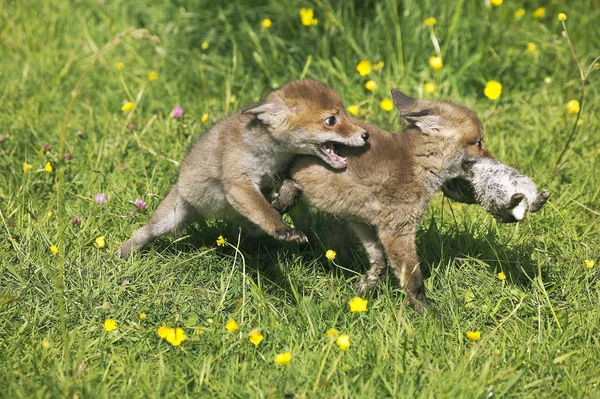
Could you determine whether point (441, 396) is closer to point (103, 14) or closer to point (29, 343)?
point (29, 343)

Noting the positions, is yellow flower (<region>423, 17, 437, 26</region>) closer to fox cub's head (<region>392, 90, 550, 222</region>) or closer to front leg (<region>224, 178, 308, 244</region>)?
fox cub's head (<region>392, 90, 550, 222</region>)

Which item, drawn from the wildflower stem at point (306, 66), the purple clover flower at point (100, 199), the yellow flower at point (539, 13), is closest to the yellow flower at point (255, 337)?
the purple clover flower at point (100, 199)

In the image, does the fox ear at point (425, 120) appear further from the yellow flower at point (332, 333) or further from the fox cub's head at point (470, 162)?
the yellow flower at point (332, 333)

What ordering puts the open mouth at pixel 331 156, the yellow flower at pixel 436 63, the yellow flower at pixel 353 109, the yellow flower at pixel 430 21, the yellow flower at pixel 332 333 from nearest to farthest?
the yellow flower at pixel 332 333 < the open mouth at pixel 331 156 < the yellow flower at pixel 353 109 < the yellow flower at pixel 436 63 < the yellow flower at pixel 430 21

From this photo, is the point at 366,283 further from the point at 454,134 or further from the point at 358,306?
the point at 454,134

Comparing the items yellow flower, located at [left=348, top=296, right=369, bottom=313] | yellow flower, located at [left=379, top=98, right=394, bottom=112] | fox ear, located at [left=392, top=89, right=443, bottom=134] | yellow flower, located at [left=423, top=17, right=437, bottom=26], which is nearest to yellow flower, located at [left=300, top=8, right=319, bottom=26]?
yellow flower, located at [left=423, top=17, right=437, bottom=26]

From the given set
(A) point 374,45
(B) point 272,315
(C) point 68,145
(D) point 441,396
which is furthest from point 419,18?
(D) point 441,396

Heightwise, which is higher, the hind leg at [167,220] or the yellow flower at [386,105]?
the yellow flower at [386,105]

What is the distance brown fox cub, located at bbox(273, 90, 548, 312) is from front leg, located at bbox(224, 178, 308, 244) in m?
0.19

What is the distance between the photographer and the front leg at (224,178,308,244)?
182 inches

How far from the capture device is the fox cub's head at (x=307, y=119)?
4852 millimetres

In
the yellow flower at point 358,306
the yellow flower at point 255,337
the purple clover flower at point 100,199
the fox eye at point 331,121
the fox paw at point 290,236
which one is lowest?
Answer: the purple clover flower at point 100,199

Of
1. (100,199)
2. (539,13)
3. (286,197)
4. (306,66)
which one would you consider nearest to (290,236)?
(286,197)

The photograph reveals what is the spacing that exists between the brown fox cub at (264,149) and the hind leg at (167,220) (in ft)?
0.16
